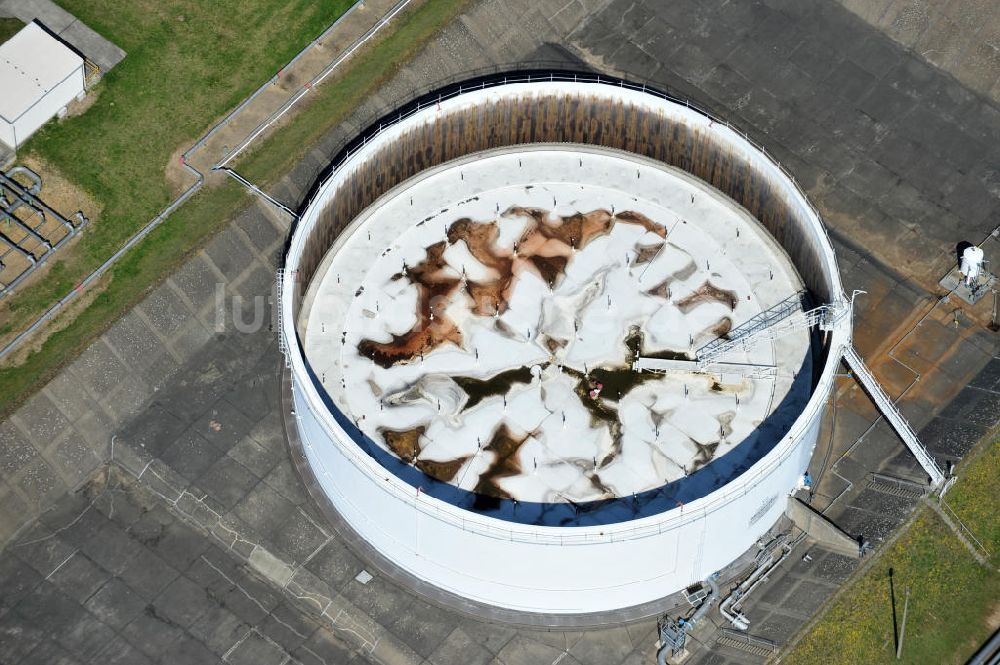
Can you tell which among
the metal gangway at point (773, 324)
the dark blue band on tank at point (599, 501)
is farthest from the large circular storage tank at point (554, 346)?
the metal gangway at point (773, 324)

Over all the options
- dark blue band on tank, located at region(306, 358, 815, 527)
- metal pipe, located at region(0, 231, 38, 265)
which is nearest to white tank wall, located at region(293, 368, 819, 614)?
dark blue band on tank, located at region(306, 358, 815, 527)

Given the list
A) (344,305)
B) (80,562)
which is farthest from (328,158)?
(80,562)

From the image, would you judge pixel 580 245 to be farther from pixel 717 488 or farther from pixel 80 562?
pixel 80 562

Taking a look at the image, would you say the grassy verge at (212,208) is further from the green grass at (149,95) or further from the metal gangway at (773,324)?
the metal gangway at (773,324)

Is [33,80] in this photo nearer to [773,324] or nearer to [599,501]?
[599,501]

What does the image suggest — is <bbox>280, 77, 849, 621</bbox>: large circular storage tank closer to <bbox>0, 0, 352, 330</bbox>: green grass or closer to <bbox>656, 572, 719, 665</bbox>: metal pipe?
<bbox>656, 572, 719, 665</bbox>: metal pipe

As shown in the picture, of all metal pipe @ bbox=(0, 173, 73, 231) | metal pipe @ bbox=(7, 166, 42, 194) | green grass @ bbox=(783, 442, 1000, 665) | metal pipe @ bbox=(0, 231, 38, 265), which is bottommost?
metal pipe @ bbox=(0, 231, 38, 265)
